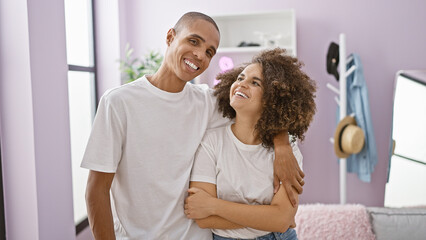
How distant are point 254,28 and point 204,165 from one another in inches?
88.8

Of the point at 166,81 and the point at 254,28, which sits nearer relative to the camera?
the point at 166,81

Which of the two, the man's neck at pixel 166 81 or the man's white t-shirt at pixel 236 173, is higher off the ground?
the man's neck at pixel 166 81

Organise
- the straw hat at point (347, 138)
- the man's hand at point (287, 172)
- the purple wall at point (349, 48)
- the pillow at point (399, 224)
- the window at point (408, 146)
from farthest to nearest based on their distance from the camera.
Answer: the purple wall at point (349, 48)
the window at point (408, 146)
the straw hat at point (347, 138)
the pillow at point (399, 224)
the man's hand at point (287, 172)

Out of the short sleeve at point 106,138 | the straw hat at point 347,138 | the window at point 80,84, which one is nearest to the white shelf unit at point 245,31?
the straw hat at point 347,138

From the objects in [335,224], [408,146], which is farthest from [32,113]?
[408,146]

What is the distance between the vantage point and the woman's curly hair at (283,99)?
4.99 ft

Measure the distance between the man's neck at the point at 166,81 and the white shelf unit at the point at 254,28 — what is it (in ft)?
5.94

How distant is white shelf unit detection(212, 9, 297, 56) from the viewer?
10.9ft

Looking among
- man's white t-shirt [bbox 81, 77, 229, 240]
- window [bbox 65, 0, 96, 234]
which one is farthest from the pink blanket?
window [bbox 65, 0, 96, 234]

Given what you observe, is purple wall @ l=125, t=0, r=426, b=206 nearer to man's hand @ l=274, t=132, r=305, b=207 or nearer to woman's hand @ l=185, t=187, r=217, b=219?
man's hand @ l=274, t=132, r=305, b=207

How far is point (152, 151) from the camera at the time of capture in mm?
1398

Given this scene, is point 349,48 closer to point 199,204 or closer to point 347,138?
point 347,138

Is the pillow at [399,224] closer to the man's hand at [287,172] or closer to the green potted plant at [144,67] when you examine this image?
the man's hand at [287,172]

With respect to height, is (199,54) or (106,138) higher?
(199,54)
